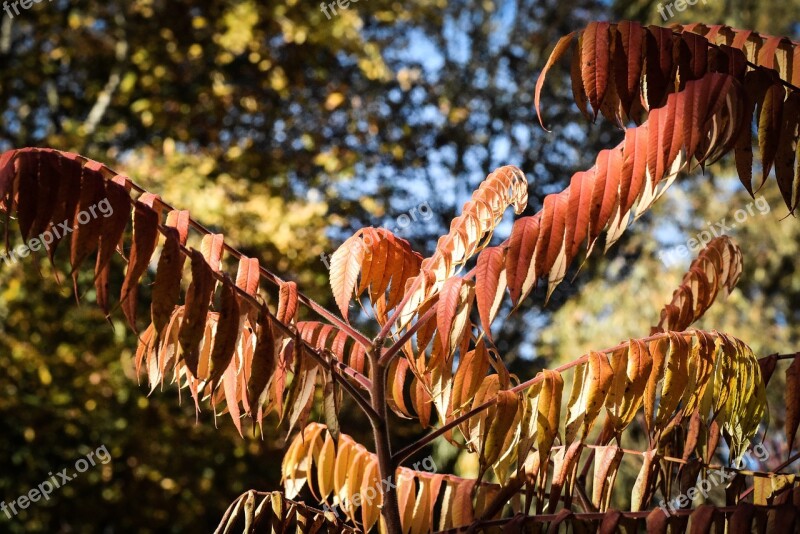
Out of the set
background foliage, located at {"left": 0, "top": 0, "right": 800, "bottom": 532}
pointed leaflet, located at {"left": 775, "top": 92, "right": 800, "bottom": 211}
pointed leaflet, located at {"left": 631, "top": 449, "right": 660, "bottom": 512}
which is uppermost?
background foliage, located at {"left": 0, "top": 0, "right": 800, "bottom": 532}

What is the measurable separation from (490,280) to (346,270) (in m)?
0.29

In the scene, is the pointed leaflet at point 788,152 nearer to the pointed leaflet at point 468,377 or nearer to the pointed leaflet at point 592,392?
the pointed leaflet at point 592,392

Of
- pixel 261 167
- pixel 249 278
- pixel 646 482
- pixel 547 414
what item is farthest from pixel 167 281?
pixel 261 167

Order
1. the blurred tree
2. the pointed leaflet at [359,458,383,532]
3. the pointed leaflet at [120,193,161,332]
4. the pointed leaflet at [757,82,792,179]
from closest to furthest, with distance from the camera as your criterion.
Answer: the pointed leaflet at [120,193,161,332] < the pointed leaflet at [757,82,792,179] < the pointed leaflet at [359,458,383,532] < the blurred tree

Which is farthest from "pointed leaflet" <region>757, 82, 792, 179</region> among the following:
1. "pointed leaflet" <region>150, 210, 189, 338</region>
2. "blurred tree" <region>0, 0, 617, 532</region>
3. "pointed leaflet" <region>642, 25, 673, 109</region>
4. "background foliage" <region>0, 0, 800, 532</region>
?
"blurred tree" <region>0, 0, 617, 532</region>

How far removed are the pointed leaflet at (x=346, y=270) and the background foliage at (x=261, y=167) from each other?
8.88 feet

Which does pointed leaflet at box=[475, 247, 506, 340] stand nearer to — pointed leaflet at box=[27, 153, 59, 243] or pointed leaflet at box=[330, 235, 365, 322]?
pointed leaflet at box=[330, 235, 365, 322]

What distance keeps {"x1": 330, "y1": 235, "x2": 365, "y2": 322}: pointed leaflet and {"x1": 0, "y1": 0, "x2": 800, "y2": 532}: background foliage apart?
8.88 ft

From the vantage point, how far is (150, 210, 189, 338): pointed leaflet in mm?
1167

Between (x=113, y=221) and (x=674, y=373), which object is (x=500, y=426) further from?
(x=113, y=221)

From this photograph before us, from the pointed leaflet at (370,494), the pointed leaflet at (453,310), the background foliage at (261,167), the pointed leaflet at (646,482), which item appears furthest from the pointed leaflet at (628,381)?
the background foliage at (261,167)

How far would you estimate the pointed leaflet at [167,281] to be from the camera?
1.17 m

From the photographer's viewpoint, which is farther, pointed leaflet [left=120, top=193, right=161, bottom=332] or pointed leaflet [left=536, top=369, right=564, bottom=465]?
pointed leaflet [left=536, top=369, right=564, bottom=465]

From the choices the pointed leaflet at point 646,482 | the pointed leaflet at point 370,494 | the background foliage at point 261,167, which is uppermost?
the background foliage at point 261,167
